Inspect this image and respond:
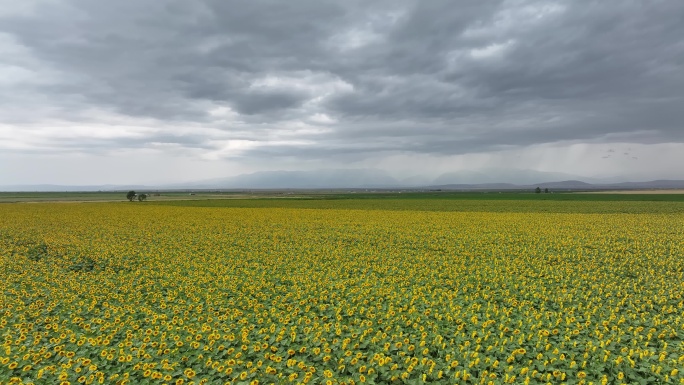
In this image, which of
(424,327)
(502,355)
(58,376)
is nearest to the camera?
(58,376)

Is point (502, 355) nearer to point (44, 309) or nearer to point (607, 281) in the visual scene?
point (607, 281)

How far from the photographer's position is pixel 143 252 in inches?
703

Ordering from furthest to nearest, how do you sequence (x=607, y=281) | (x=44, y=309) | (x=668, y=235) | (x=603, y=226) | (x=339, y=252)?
(x=603, y=226) → (x=668, y=235) → (x=339, y=252) → (x=607, y=281) → (x=44, y=309)

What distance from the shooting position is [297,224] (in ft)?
98.6

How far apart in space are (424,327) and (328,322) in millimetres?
2229

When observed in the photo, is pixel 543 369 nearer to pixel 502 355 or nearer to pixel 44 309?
pixel 502 355

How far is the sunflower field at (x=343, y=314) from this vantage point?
6828mm

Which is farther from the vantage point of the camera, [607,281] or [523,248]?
[523,248]

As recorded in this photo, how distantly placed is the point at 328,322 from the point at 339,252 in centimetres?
827

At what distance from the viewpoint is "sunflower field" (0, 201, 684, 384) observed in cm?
683

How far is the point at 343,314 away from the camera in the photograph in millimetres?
9711

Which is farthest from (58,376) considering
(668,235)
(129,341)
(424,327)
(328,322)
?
(668,235)

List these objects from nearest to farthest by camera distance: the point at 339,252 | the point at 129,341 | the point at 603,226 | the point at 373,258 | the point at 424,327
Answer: the point at 129,341 < the point at 424,327 < the point at 373,258 < the point at 339,252 < the point at 603,226

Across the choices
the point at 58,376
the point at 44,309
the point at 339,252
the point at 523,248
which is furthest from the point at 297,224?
the point at 58,376
